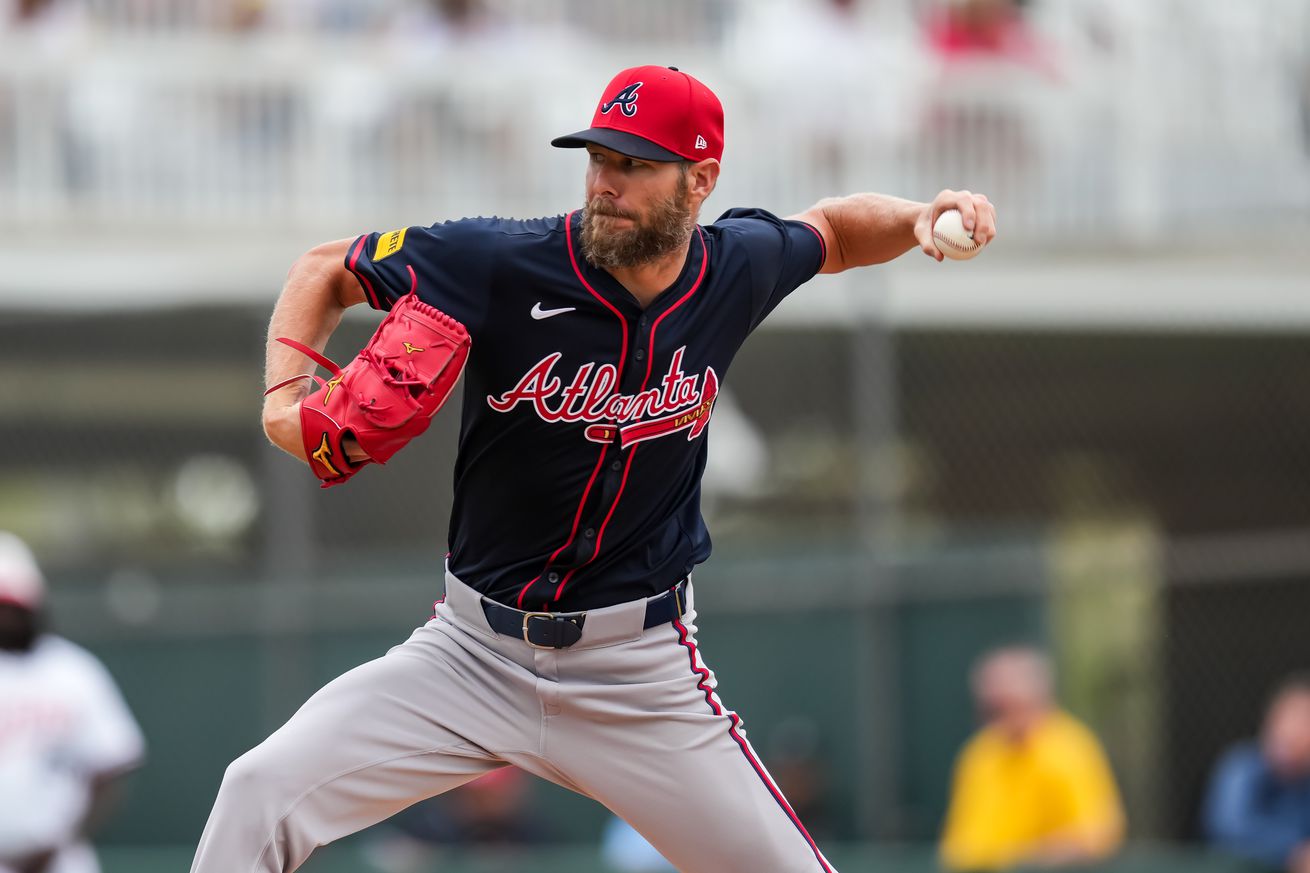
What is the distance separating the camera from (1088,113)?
10773mm

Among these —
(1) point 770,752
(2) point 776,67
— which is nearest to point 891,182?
(2) point 776,67

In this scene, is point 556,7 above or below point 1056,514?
above

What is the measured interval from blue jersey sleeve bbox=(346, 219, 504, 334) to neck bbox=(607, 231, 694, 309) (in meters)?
0.26

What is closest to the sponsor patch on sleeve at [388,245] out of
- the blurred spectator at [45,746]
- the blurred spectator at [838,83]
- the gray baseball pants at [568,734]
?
the gray baseball pants at [568,734]

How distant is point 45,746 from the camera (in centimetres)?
709

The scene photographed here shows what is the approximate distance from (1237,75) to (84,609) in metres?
6.55

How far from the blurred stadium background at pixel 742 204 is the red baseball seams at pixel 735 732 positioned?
5.16 m

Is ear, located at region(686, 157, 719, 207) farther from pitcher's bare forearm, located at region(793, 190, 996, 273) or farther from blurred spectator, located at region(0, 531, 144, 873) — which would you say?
blurred spectator, located at region(0, 531, 144, 873)

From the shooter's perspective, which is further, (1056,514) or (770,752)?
(1056,514)

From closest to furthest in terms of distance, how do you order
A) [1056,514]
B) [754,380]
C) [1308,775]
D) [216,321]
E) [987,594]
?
[1308,775] → [987,594] → [216,321] → [754,380] → [1056,514]

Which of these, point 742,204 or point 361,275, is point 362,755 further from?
point 742,204

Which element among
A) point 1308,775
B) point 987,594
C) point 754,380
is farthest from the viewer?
point 754,380

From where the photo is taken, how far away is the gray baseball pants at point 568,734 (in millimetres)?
4031

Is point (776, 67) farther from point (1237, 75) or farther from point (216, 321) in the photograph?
point (216, 321)
